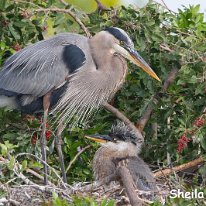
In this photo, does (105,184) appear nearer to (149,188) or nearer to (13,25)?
(149,188)

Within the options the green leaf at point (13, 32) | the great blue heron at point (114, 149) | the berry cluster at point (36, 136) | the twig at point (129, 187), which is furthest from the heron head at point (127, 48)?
the twig at point (129, 187)

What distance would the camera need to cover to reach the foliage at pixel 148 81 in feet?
25.5

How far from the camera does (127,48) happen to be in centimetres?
811

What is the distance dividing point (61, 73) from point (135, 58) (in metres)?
0.73

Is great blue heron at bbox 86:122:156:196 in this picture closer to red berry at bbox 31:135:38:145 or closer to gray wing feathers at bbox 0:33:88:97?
red berry at bbox 31:135:38:145

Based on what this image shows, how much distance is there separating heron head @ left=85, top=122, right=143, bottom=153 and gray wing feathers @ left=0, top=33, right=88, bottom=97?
0.90 metres

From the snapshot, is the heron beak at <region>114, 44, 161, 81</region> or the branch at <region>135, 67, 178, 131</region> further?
the branch at <region>135, 67, 178, 131</region>

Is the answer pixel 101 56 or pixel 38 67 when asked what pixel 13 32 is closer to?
pixel 38 67

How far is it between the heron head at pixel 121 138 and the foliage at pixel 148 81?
0.92ft

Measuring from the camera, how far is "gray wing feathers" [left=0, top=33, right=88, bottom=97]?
27.5ft

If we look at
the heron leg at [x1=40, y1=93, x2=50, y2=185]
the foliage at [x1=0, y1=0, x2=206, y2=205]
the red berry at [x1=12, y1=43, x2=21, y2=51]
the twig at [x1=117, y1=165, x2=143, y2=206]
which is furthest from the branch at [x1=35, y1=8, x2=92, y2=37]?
the twig at [x1=117, y1=165, x2=143, y2=206]

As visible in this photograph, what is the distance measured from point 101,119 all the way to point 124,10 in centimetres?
92

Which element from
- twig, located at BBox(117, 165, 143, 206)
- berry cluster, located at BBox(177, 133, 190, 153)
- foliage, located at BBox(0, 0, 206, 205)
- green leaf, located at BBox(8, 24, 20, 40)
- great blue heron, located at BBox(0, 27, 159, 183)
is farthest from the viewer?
great blue heron, located at BBox(0, 27, 159, 183)

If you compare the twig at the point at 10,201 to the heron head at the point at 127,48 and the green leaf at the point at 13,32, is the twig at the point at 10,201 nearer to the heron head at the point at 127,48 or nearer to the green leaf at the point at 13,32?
the heron head at the point at 127,48
